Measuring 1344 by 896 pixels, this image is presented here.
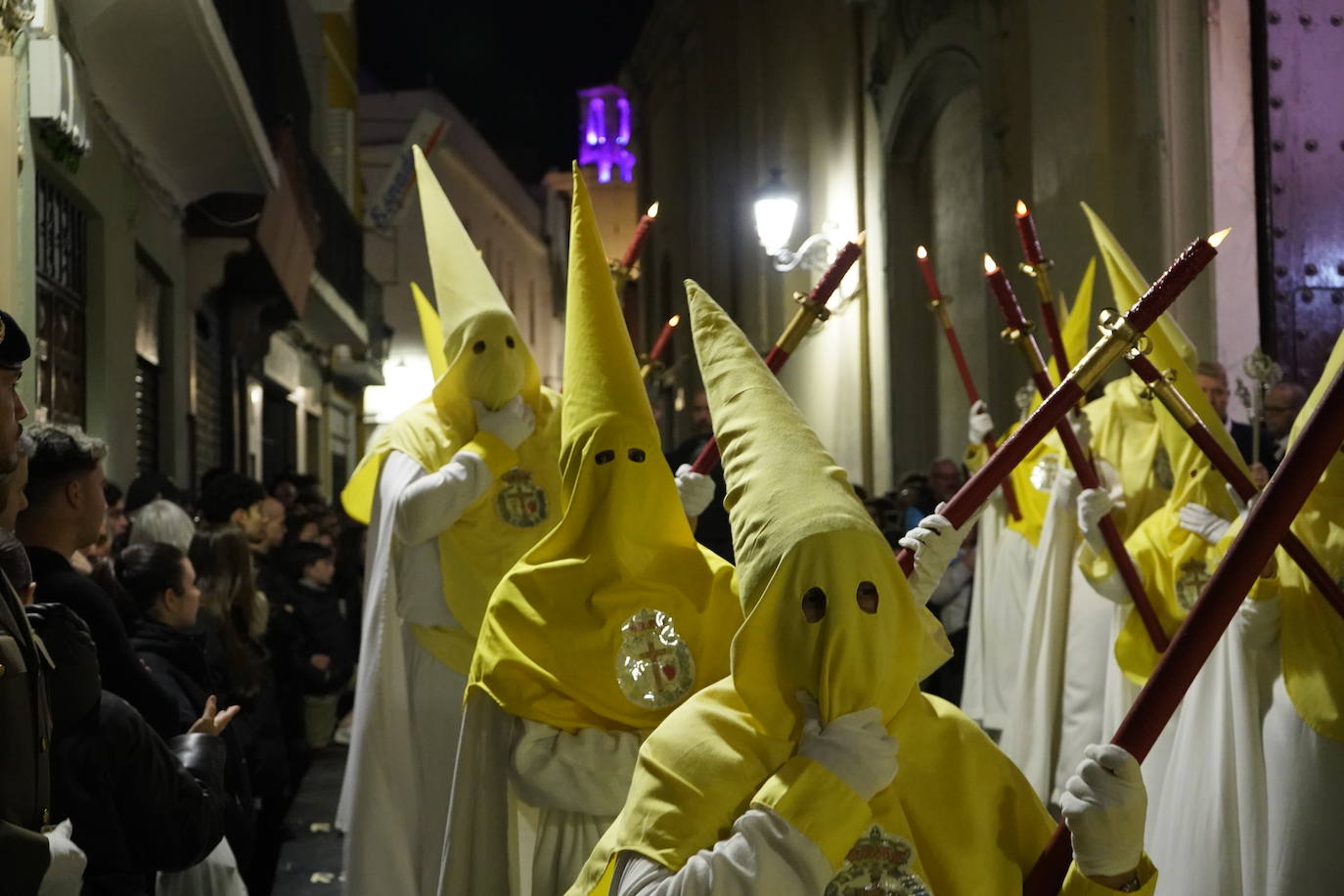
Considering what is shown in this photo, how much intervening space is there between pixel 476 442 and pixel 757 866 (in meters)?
3.37

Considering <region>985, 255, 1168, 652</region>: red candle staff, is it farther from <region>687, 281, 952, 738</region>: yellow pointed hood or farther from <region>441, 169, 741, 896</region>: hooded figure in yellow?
<region>687, 281, 952, 738</region>: yellow pointed hood

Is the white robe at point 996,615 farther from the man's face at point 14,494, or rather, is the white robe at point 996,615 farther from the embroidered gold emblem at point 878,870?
the embroidered gold emblem at point 878,870

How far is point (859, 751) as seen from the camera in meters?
2.67

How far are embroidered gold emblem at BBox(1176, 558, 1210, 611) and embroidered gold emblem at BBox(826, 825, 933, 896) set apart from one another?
372 centimetres

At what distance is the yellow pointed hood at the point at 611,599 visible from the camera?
3.98 metres

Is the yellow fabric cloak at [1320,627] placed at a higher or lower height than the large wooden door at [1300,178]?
lower

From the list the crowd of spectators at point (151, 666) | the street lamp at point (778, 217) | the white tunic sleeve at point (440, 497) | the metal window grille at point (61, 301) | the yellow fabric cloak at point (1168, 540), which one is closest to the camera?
the crowd of spectators at point (151, 666)

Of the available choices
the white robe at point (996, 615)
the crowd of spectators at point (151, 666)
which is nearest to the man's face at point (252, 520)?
the crowd of spectators at point (151, 666)

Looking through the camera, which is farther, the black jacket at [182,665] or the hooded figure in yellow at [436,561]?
the hooded figure in yellow at [436,561]

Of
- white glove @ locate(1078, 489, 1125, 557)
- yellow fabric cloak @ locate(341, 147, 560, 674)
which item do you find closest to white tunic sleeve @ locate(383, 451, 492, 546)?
yellow fabric cloak @ locate(341, 147, 560, 674)

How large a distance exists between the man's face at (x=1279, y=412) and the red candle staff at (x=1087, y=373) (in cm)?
449

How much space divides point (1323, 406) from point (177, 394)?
11862mm

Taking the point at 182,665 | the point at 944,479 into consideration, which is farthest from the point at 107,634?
the point at 944,479

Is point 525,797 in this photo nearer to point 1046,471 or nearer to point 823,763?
point 823,763
